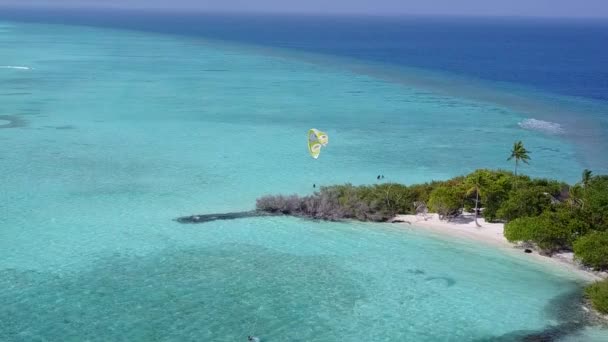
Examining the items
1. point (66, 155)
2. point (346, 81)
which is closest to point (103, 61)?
point (346, 81)

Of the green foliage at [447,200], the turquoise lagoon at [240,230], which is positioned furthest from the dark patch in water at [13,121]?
the green foliage at [447,200]

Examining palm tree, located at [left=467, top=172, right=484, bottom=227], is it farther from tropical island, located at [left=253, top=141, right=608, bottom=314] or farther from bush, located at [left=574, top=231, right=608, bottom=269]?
bush, located at [left=574, top=231, right=608, bottom=269]

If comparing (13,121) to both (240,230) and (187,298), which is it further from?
(187,298)

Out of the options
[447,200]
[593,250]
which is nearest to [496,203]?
[447,200]

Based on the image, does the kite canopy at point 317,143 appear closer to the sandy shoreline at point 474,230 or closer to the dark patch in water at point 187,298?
the sandy shoreline at point 474,230

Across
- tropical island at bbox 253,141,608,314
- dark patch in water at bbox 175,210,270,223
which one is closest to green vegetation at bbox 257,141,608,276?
tropical island at bbox 253,141,608,314

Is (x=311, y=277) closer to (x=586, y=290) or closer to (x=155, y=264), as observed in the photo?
(x=155, y=264)

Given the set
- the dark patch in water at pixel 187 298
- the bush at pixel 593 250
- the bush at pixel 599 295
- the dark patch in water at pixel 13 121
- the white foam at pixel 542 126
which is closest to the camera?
the dark patch in water at pixel 187 298
